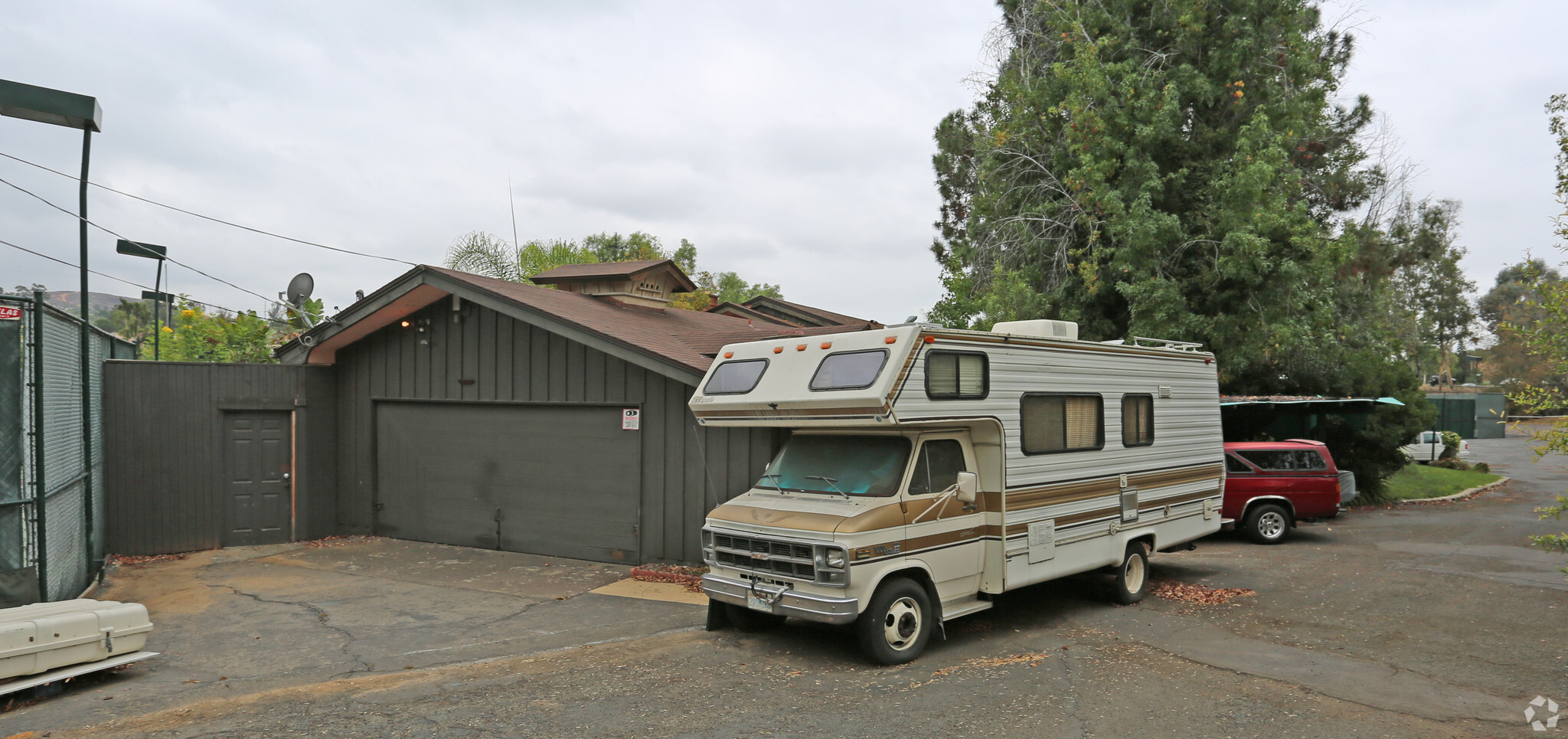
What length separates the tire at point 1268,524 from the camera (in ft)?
47.7

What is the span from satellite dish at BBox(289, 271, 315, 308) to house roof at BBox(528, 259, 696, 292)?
3.98 m

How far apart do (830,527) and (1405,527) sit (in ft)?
46.6

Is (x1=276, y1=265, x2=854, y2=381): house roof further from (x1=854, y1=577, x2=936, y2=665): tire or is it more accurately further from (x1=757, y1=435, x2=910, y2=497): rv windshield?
(x1=854, y1=577, x2=936, y2=665): tire

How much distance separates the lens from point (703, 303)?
4997 centimetres

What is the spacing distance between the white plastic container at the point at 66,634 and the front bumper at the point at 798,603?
182 inches

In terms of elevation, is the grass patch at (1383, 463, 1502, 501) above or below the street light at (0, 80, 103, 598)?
below

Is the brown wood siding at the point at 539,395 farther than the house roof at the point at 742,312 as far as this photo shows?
No

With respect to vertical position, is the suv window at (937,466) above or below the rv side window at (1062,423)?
below

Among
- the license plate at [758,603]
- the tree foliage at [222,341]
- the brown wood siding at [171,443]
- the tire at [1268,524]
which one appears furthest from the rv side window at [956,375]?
the tree foliage at [222,341]

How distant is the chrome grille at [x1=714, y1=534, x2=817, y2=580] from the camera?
7.30m

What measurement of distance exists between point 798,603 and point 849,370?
6.65ft

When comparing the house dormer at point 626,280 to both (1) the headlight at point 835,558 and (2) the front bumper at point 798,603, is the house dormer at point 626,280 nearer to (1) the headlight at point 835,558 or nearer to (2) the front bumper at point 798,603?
(2) the front bumper at point 798,603

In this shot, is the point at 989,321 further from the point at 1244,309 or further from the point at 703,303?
the point at 703,303

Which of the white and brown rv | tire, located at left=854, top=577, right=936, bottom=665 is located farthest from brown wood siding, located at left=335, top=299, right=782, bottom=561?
tire, located at left=854, top=577, right=936, bottom=665
